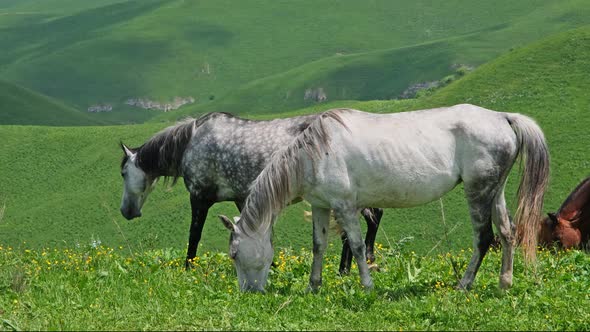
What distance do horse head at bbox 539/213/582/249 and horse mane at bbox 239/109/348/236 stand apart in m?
8.61

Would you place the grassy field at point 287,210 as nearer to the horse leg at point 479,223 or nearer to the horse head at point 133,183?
the horse leg at point 479,223

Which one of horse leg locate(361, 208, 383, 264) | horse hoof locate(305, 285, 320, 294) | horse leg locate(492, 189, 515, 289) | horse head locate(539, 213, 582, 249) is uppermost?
horse leg locate(492, 189, 515, 289)

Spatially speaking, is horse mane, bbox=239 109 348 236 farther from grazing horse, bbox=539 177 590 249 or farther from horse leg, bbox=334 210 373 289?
grazing horse, bbox=539 177 590 249

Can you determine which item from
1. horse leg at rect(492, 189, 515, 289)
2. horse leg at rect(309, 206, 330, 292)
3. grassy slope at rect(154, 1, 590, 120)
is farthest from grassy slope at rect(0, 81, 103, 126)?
horse leg at rect(492, 189, 515, 289)

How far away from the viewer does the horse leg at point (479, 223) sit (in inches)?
428

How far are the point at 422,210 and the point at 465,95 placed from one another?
17.8 metres

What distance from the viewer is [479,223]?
1092 cm

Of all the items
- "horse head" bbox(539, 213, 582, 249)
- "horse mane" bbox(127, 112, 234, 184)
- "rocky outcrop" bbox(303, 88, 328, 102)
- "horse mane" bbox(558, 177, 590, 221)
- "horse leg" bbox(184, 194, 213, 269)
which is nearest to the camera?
"horse leg" bbox(184, 194, 213, 269)

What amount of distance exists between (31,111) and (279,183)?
13118cm

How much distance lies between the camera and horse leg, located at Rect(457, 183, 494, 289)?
10867 millimetres

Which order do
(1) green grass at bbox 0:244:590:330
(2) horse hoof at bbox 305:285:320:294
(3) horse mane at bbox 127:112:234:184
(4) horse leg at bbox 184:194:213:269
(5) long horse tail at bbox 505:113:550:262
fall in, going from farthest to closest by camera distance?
(3) horse mane at bbox 127:112:234:184
(4) horse leg at bbox 184:194:213:269
(5) long horse tail at bbox 505:113:550:262
(2) horse hoof at bbox 305:285:320:294
(1) green grass at bbox 0:244:590:330

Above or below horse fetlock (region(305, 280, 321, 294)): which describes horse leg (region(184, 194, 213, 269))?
below

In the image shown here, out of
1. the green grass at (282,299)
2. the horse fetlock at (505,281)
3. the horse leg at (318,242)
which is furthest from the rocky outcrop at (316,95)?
the horse fetlock at (505,281)

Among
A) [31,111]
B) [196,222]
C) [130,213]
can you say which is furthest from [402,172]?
[31,111]
